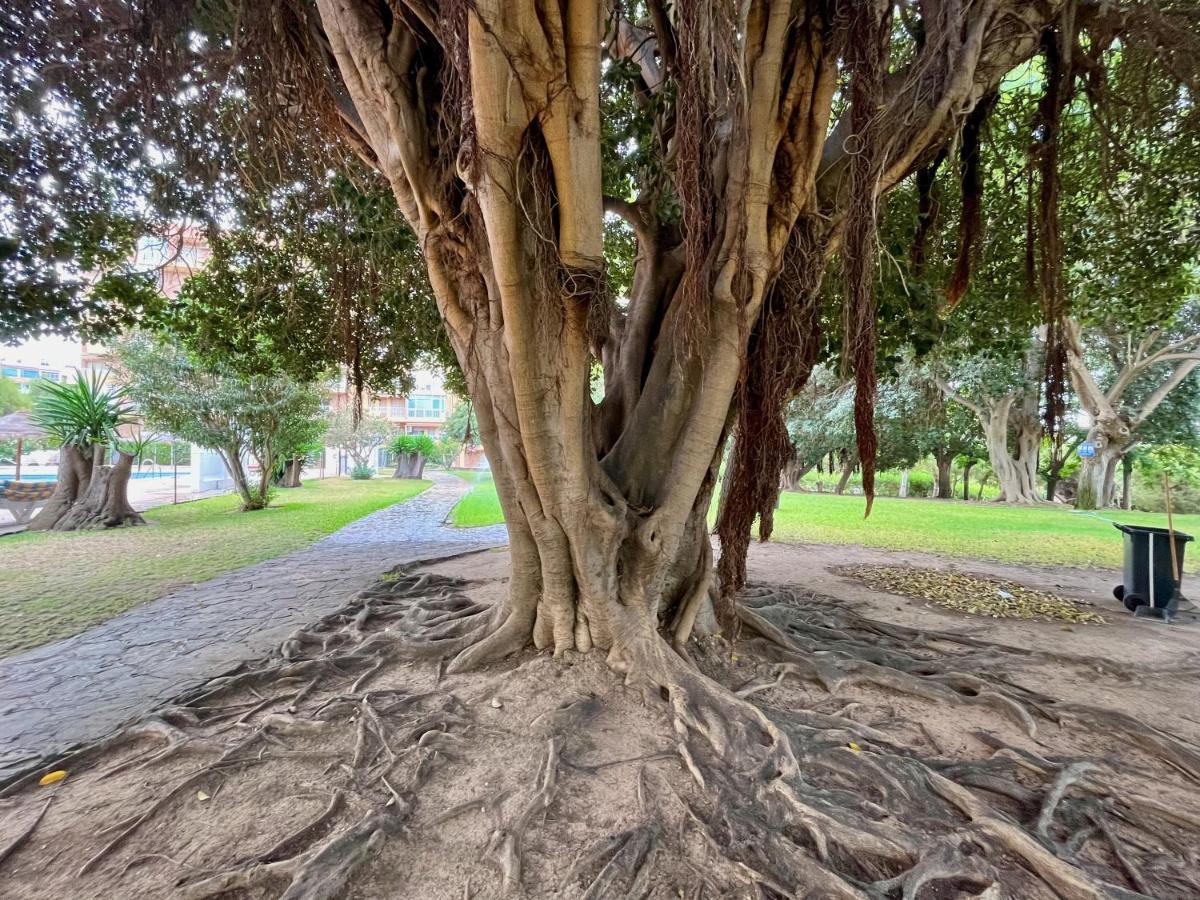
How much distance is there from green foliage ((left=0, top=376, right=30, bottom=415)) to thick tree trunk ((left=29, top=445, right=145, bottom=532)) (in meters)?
36.1

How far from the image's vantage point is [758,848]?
1.97 m

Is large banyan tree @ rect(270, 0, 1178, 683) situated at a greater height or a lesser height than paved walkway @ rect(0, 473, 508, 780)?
greater

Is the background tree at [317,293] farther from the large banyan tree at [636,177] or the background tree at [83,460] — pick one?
the background tree at [83,460]

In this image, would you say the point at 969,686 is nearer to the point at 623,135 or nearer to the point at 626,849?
the point at 626,849

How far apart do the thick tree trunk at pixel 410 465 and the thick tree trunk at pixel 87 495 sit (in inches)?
770

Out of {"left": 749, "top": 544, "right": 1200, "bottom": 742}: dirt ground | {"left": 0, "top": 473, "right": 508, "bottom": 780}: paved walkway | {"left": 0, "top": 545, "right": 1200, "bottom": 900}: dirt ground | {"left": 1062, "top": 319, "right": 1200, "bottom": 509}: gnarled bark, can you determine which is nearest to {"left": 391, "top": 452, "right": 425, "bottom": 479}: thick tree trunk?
{"left": 0, "top": 473, "right": 508, "bottom": 780}: paved walkway

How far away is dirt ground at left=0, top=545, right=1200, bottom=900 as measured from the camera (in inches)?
73.1

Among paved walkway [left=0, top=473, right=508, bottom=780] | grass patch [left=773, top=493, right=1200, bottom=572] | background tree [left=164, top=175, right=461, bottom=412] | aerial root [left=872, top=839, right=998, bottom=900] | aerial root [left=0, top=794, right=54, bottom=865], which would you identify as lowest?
grass patch [left=773, top=493, right=1200, bottom=572]

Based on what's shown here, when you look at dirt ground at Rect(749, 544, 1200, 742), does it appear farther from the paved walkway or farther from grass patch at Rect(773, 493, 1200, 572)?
the paved walkway

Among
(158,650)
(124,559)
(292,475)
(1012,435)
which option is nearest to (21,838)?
(158,650)

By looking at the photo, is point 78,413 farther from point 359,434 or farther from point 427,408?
point 427,408

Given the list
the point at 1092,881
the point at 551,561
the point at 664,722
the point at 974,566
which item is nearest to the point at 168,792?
the point at 551,561

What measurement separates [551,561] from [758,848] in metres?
1.74

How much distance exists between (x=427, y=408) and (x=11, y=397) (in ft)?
91.3
